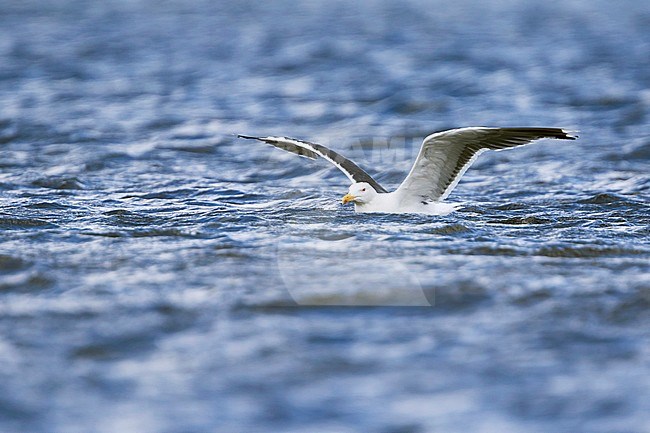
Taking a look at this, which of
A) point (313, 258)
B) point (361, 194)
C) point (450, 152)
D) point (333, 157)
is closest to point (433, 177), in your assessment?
point (450, 152)

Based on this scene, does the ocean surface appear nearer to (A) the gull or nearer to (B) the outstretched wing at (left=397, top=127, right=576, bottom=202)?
(A) the gull

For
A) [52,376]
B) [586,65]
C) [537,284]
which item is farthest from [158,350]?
[586,65]

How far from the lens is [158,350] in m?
6.57

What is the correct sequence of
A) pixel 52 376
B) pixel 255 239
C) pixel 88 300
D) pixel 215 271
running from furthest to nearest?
pixel 255 239 < pixel 215 271 < pixel 88 300 < pixel 52 376

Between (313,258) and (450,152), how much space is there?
5.87 feet

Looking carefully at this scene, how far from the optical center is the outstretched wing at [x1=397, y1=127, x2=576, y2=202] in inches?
367

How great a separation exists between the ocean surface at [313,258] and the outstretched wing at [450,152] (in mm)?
416

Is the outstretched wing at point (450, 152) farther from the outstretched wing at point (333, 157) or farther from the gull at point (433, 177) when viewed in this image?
the outstretched wing at point (333, 157)

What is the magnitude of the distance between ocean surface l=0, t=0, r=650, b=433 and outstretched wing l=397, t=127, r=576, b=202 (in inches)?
16.4

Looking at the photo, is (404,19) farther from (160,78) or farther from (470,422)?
(470,422)

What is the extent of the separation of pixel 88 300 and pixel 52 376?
3.99ft

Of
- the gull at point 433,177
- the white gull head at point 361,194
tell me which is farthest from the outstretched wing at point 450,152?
the white gull head at point 361,194

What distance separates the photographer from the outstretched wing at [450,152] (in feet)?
30.6

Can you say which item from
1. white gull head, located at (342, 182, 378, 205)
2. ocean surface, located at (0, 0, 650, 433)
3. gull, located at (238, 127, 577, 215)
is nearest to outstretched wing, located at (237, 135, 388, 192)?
gull, located at (238, 127, 577, 215)
